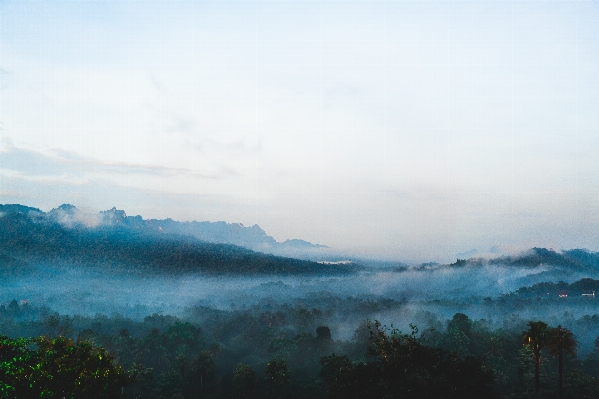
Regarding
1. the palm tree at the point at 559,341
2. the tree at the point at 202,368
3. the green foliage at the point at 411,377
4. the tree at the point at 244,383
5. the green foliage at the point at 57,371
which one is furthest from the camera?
the tree at the point at 202,368

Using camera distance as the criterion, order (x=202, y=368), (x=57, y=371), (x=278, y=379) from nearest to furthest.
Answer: (x=57, y=371), (x=278, y=379), (x=202, y=368)

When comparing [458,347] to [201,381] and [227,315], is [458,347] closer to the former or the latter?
[201,381]

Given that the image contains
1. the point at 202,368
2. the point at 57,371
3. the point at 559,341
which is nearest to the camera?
the point at 57,371

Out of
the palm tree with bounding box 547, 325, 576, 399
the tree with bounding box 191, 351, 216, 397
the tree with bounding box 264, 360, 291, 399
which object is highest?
the palm tree with bounding box 547, 325, 576, 399

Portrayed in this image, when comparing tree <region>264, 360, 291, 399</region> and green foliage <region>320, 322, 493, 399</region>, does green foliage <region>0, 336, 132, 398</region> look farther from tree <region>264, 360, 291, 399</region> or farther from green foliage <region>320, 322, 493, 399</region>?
tree <region>264, 360, 291, 399</region>

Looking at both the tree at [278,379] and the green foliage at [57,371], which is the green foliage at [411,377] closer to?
the green foliage at [57,371]

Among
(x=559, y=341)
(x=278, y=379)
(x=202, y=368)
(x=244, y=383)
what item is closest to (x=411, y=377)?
(x=559, y=341)

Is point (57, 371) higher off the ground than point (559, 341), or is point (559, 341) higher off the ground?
point (57, 371)

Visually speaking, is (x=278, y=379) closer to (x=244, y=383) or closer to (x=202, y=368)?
(x=244, y=383)

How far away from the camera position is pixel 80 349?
37094 mm

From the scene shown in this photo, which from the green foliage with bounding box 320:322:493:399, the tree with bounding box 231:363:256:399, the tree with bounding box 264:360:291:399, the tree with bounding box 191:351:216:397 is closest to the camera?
the green foliage with bounding box 320:322:493:399

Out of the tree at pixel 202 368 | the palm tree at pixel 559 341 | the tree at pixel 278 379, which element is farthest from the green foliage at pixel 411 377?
the tree at pixel 202 368

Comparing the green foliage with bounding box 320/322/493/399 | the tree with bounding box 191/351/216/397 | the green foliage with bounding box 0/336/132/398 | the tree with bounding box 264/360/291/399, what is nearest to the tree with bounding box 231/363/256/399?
the tree with bounding box 264/360/291/399

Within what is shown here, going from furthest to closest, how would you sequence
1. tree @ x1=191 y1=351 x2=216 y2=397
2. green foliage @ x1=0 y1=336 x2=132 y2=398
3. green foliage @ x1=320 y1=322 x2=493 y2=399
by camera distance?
tree @ x1=191 y1=351 x2=216 y2=397 < green foliage @ x1=320 y1=322 x2=493 y2=399 < green foliage @ x1=0 y1=336 x2=132 y2=398
